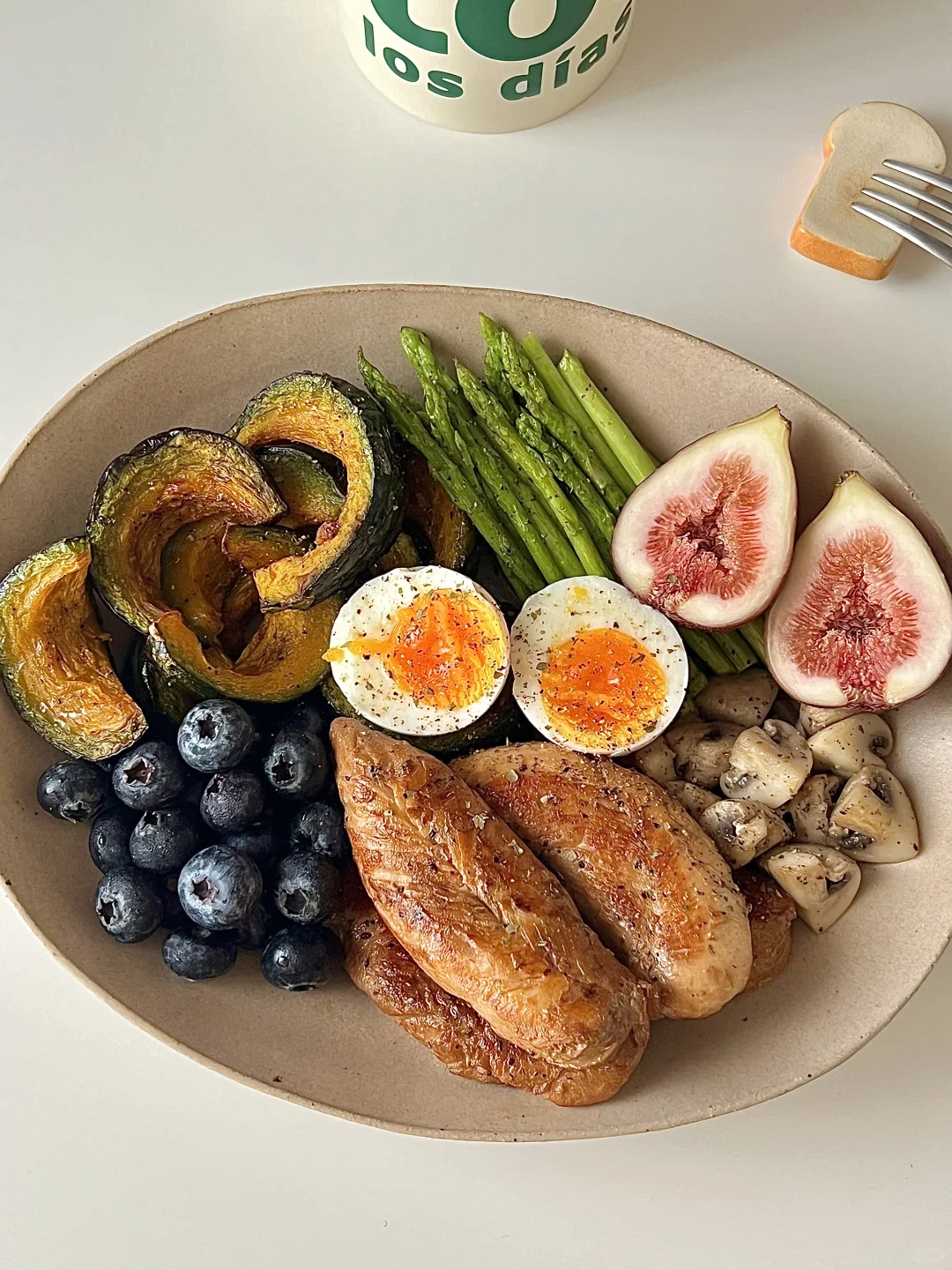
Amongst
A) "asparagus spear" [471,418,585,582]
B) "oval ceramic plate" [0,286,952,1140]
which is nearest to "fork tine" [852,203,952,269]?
"oval ceramic plate" [0,286,952,1140]

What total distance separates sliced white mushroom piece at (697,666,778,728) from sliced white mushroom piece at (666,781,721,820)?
20cm

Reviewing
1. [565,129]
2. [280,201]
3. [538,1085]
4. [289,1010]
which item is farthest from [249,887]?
[565,129]

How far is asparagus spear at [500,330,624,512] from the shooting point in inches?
106

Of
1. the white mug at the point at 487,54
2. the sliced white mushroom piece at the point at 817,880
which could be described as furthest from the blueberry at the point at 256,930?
the white mug at the point at 487,54

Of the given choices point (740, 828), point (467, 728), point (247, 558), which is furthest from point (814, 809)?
point (247, 558)

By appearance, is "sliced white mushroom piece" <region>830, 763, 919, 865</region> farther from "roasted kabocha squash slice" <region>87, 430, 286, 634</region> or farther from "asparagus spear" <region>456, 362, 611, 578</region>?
"roasted kabocha squash slice" <region>87, 430, 286, 634</region>

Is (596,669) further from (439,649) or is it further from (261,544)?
(261,544)

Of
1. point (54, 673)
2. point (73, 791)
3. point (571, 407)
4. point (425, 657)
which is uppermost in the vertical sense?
point (571, 407)

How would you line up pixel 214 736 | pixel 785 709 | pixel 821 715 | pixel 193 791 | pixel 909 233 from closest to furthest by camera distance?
pixel 214 736, pixel 193 791, pixel 821 715, pixel 785 709, pixel 909 233

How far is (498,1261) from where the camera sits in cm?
273

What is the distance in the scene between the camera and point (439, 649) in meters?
2.60

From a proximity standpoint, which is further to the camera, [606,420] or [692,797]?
[606,420]

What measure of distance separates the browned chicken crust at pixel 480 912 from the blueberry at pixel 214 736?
0.71 ft

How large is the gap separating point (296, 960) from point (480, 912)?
0.41 meters
